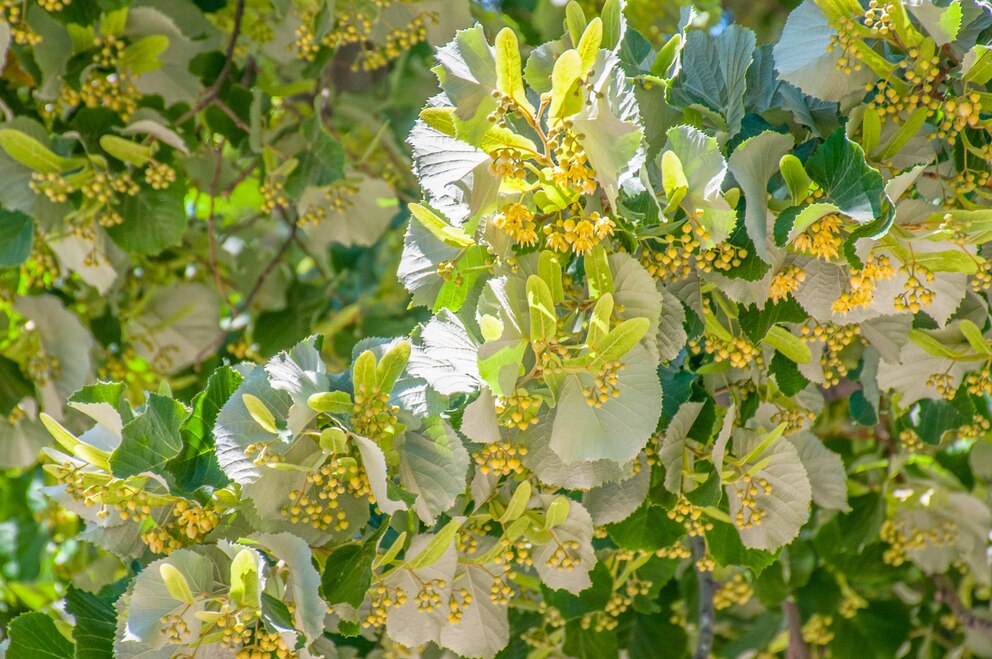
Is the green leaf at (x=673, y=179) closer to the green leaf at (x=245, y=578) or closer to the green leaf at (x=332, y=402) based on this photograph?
the green leaf at (x=332, y=402)

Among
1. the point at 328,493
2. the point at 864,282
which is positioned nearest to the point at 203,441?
the point at 328,493

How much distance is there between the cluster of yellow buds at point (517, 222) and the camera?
1034 millimetres

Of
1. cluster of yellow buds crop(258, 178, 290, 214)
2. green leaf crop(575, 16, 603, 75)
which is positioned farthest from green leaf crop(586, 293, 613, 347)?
cluster of yellow buds crop(258, 178, 290, 214)

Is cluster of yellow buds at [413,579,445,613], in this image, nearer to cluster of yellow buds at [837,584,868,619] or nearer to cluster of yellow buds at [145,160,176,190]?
cluster of yellow buds at [145,160,176,190]

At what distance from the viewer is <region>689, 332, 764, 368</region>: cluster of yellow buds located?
1212 millimetres

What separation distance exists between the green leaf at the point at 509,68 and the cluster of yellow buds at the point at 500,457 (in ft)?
1.11

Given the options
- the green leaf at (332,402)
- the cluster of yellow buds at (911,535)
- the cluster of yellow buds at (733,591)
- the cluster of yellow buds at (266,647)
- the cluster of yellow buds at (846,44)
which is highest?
the cluster of yellow buds at (846,44)

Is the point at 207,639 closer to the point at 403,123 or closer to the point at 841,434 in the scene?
the point at 841,434

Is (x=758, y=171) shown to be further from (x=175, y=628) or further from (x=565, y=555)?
(x=175, y=628)

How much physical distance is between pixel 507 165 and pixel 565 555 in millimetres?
463

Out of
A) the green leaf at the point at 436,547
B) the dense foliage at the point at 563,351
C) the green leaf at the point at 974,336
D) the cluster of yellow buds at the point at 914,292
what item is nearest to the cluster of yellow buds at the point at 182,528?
the dense foliage at the point at 563,351

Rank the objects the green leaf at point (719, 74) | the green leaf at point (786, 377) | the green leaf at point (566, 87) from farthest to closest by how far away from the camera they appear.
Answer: the green leaf at point (786, 377)
the green leaf at point (719, 74)
the green leaf at point (566, 87)

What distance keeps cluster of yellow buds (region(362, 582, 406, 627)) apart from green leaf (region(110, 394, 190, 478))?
258 mm

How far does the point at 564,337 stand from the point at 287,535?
1.09 ft
